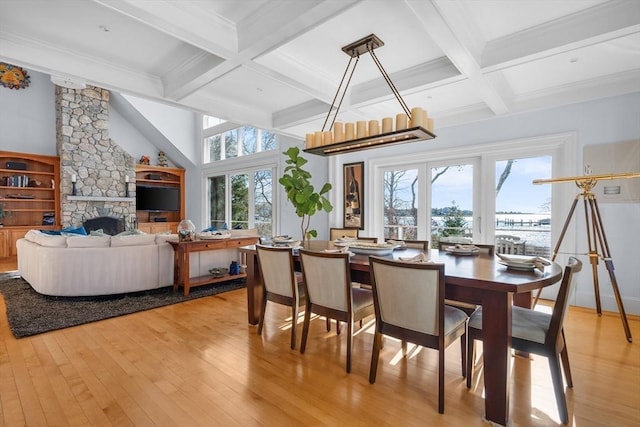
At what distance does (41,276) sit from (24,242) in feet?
3.86

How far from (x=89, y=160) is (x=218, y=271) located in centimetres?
551

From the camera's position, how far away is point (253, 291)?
121 inches

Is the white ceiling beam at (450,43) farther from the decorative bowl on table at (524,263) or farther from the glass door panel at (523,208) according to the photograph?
the decorative bowl on table at (524,263)

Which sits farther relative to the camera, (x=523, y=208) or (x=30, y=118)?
(x=30, y=118)

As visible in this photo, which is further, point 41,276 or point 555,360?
point 41,276

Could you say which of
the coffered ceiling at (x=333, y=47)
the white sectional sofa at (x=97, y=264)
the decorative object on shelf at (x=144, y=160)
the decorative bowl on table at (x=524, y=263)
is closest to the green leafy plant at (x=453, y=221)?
the coffered ceiling at (x=333, y=47)

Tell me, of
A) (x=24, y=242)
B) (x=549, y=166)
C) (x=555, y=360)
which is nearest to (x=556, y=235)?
(x=549, y=166)

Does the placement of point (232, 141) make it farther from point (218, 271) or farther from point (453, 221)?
point (453, 221)

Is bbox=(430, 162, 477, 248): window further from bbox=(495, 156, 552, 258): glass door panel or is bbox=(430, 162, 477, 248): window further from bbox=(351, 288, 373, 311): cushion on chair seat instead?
bbox=(351, 288, 373, 311): cushion on chair seat

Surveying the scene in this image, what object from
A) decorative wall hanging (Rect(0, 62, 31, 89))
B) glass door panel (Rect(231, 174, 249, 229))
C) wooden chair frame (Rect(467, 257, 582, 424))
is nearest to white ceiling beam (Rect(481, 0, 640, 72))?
wooden chair frame (Rect(467, 257, 582, 424))

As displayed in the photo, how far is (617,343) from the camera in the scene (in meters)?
2.68

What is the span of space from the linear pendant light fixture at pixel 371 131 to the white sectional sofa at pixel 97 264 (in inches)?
105

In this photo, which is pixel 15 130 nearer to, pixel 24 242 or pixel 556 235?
pixel 24 242

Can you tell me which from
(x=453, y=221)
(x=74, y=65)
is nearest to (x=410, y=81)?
(x=453, y=221)
